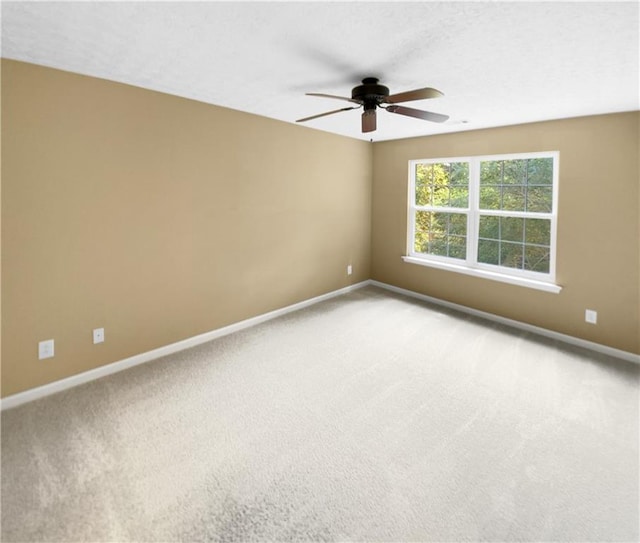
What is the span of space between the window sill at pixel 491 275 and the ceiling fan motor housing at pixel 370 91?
265 cm

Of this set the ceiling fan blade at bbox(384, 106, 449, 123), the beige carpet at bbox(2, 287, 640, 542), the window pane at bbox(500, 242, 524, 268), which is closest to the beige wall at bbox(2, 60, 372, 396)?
the beige carpet at bbox(2, 287, 640, 542)

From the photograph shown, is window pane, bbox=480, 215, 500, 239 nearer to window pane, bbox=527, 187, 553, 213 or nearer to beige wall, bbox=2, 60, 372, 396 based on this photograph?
window pane, bbox=527, 187, 553, 213

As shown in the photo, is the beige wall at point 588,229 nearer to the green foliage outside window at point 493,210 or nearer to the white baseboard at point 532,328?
the white baseboard at point 532,328

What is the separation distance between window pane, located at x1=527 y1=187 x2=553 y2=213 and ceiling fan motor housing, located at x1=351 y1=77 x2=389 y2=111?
7.73ft

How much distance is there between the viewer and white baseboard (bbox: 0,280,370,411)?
2.52m

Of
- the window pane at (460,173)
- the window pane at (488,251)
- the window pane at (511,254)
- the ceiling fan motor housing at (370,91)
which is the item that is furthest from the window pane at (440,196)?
the ceiling fan motor housing at (370,91)

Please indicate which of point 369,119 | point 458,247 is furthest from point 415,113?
point 458,247

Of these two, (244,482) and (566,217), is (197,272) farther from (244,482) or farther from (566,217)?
(566,217)

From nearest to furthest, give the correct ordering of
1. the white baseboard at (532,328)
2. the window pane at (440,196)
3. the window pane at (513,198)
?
the white baseboard at (532,328)
the window pane at (513,198)
the window pane at (440,196)

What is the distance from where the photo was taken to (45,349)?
2600 millimetres

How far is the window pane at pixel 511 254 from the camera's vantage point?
13.5 ft

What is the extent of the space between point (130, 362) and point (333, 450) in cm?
195

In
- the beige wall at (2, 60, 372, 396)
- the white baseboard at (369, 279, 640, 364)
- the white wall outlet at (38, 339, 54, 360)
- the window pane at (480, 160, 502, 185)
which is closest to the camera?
the beige wall at (2, 60, 372, 396)

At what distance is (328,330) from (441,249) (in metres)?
2.05
